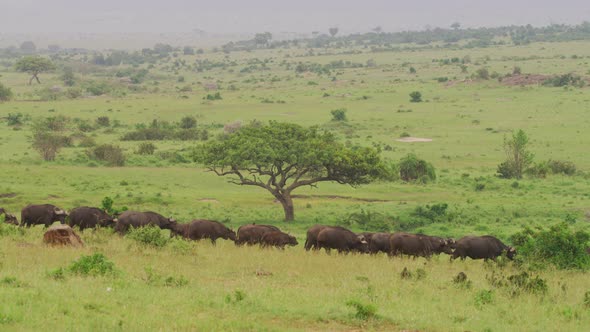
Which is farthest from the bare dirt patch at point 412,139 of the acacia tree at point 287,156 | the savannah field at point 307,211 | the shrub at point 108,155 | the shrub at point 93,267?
the shrub at point 93,267

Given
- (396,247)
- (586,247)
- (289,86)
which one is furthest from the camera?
(289,86)

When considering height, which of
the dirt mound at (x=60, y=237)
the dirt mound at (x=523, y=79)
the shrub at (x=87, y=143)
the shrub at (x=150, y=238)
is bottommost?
the shrub at (x=87, y=143)

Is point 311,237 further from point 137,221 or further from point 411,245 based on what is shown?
point 137,221

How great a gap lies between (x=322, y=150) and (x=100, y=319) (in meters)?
22.9

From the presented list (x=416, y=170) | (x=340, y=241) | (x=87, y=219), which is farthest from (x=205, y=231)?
(x=416, y=170)

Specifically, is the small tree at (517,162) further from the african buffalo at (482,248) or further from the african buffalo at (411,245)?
the african buffalo at (411,245)

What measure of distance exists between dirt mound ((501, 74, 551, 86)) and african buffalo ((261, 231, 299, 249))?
79071mm

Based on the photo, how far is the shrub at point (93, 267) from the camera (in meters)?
16.5

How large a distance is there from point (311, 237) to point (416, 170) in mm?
21694

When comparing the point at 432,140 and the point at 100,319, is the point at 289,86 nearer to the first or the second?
the point at 432,140

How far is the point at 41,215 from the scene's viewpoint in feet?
87.1

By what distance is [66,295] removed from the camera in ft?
46.4

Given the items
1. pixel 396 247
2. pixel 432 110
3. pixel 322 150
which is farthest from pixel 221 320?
pixel 432 110

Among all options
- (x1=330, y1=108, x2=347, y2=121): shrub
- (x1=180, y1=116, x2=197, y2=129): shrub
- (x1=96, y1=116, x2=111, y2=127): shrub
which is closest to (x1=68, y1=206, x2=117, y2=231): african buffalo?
(x1=180, y1=116, x2=197, y2=129): shrub
